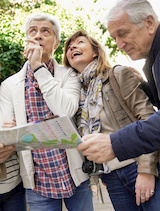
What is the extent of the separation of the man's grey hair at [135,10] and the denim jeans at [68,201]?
127 cm

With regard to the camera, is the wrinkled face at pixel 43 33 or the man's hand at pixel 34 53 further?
the wrinkled face at pixel 43 33

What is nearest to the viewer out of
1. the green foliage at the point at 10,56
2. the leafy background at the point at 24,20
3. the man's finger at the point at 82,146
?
the man's finger at the point at 82,146

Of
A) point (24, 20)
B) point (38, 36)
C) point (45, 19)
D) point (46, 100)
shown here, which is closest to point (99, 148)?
point (46, 100)

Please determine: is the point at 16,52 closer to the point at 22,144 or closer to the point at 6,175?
→ the point at 6,175

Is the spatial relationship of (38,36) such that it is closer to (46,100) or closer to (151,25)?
(46,100)

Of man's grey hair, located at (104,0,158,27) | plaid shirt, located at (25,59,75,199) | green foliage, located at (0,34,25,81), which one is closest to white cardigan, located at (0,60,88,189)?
plaid shirt, located at (25,59,75,199)

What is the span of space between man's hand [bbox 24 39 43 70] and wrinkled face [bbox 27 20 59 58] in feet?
0.22

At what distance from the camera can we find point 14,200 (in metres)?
1.69

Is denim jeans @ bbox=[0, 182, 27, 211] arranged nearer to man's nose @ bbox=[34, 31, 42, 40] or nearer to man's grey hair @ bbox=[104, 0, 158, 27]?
man's nose @ bbox=[34, 31, 42, 40]

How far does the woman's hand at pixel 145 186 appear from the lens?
143 centimetres

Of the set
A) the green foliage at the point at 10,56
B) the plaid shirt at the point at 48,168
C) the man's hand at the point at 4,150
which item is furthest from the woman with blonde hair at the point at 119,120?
the green foliage at the point at 10,56

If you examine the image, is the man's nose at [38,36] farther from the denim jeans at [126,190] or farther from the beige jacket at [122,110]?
the denim jeans at [126,190]

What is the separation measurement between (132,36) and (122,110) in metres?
0.52

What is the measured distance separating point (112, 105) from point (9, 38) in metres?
2.94
